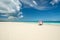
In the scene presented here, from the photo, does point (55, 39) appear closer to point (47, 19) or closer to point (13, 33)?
point (47, 19)

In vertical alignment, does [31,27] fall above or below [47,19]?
below

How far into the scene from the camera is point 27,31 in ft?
5.69

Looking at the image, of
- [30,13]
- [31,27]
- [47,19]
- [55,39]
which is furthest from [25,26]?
[55,39]

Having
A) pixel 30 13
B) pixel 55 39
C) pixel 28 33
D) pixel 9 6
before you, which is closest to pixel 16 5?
pixel 9 6

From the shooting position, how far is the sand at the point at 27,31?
5.51 ft

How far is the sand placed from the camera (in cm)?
168

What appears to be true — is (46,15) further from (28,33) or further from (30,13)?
(28,33)

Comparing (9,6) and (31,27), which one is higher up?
(9,6)

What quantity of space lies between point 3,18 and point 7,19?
0.22 ft

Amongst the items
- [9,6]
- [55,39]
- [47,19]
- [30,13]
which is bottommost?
[55,39]

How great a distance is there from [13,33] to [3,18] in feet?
0.94

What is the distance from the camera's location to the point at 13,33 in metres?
1.75

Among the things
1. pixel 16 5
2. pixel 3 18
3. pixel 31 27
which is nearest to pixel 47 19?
pixel 31 27

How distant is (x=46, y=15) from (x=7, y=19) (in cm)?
62
